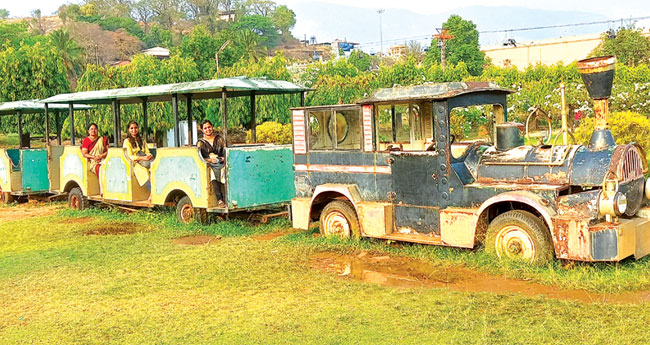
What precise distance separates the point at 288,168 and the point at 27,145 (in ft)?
32.2

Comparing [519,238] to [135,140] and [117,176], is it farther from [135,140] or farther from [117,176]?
[117,176]

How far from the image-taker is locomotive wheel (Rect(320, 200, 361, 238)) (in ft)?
31.8

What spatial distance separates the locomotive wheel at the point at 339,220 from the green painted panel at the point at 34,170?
32.5 feet

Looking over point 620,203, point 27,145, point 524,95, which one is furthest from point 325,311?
point 524,95

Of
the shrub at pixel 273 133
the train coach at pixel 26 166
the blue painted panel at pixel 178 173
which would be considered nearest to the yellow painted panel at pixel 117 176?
the blue painted panel at pixel 178 173

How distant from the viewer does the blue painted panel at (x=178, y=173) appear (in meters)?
11.9

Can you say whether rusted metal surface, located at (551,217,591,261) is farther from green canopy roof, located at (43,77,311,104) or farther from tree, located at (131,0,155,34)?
tree, located at (131,0,155,34)

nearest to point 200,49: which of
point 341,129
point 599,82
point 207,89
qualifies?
point 207,89

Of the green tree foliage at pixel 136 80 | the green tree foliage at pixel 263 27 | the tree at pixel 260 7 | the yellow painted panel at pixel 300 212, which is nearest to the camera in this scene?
the yellow painted panel at pixel 300 212

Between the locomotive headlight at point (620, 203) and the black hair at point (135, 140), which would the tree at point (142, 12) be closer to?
the black hair at point (135, 140)

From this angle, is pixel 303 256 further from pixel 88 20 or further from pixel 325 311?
pixel 88 20

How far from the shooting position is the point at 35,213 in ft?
51.3

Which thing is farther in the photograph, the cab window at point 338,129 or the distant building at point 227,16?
the distant building at point 227,16

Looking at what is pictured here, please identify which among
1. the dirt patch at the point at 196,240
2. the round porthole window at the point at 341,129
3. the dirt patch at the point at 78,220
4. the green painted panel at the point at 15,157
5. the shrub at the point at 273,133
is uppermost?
the shrub at the point at 273,133
